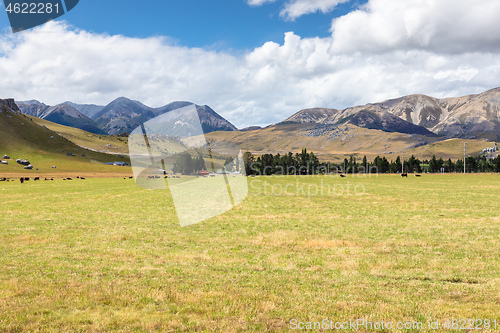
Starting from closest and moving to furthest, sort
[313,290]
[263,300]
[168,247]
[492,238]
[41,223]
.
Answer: [263,300], [313,290], [168,247], [492,238], [41,223]

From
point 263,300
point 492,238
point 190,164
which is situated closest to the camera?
point 263,300

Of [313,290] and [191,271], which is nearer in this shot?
[313,290]

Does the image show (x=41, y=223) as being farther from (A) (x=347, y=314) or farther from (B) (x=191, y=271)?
(A) (x=347, y=314)

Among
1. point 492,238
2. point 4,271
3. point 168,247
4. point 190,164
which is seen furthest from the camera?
point 190,164

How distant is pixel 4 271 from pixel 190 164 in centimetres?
18023

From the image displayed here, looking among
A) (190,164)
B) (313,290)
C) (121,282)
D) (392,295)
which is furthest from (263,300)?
(190,164)

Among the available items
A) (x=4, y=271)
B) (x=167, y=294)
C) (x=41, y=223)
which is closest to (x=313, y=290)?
(x=167, y=294)

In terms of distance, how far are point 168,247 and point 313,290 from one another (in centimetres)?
1080

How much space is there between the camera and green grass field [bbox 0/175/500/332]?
9867 millimetres

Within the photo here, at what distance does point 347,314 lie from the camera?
392 inches

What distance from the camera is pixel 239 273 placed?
48.6 feet

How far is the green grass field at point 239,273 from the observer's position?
9.87m

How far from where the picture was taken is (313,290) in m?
12.3

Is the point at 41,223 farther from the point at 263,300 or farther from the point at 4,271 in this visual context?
the point at 263,300
